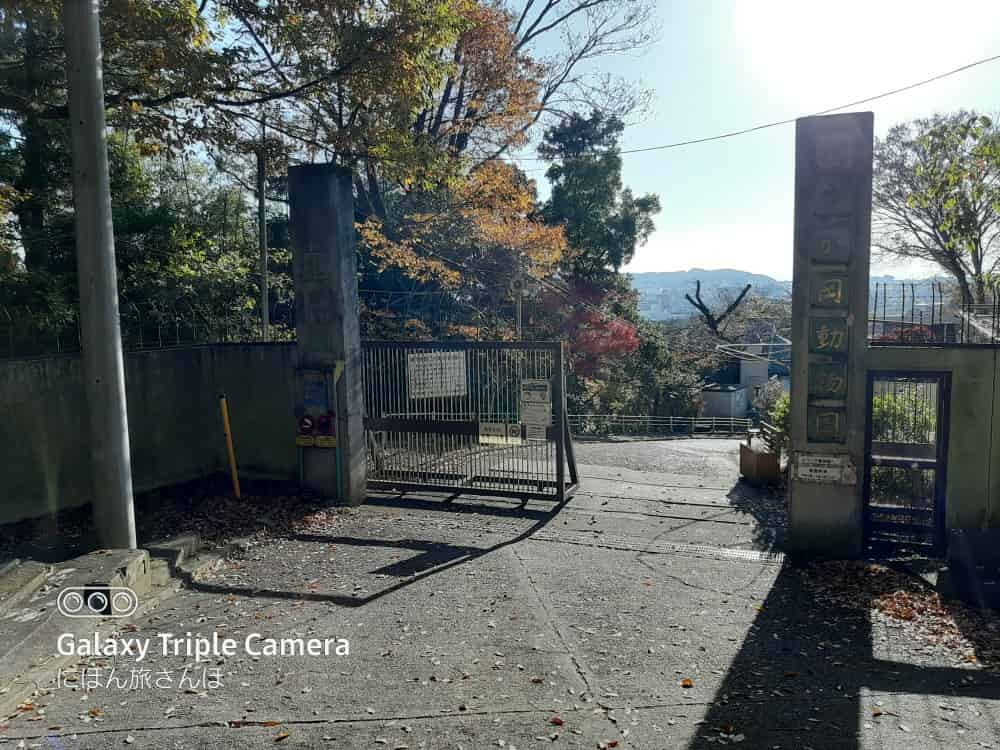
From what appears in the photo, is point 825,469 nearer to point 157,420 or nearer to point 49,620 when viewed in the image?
point 49,620

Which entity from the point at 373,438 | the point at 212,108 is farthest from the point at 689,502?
the point at 212,108

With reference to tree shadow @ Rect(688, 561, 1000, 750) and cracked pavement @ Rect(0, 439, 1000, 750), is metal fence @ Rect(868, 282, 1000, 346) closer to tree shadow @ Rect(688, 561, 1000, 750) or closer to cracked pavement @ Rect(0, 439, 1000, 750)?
cracked pavement @ Rect(0, 439, 1000, 750)

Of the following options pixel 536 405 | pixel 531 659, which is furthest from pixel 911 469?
pixel 531 659

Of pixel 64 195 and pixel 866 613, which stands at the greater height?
pixel 64 195

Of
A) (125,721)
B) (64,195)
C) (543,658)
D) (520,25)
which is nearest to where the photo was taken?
(125,721)

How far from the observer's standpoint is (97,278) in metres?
6.54

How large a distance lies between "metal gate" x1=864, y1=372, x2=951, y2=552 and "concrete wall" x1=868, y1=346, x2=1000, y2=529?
87 millimetres

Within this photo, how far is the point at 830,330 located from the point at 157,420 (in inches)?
355

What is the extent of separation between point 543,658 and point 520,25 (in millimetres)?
22281

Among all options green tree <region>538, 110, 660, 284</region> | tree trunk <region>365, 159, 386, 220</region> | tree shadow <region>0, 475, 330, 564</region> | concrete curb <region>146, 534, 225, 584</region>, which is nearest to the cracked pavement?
concrete curb <region>146, 534, 225, 584</region>

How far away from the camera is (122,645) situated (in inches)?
212

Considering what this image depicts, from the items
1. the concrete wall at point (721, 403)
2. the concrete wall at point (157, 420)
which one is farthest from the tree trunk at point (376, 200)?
the concrete wall at point (721, 403)

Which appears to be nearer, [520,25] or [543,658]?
[543,658]

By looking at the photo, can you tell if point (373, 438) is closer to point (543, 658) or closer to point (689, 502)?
point (689, 502)
